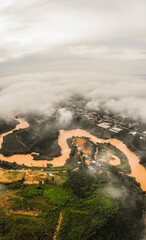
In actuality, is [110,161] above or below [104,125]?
below

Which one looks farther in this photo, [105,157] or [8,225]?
[105,157]

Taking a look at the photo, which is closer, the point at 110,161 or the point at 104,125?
the point at 110,161

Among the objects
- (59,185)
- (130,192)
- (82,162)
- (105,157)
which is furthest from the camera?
(105,157)

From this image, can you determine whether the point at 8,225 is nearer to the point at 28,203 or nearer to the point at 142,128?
the point at 28,203

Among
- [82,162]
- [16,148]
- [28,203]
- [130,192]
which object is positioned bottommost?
[28,203]

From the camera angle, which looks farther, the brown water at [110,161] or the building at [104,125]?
the building at [104,125]

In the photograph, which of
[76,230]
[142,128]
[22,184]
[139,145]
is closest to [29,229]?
[76,230]

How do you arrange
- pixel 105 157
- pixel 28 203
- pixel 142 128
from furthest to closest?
pixel 142 128, pixel 105 157, pixel 28 203

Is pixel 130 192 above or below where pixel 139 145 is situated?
below

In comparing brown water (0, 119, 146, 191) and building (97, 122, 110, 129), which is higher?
building (97, 122, 110, 129)

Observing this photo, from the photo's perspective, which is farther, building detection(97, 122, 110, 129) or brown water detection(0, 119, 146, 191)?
building detection(97, 122, 110, 129)

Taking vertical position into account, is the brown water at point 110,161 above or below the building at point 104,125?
below
